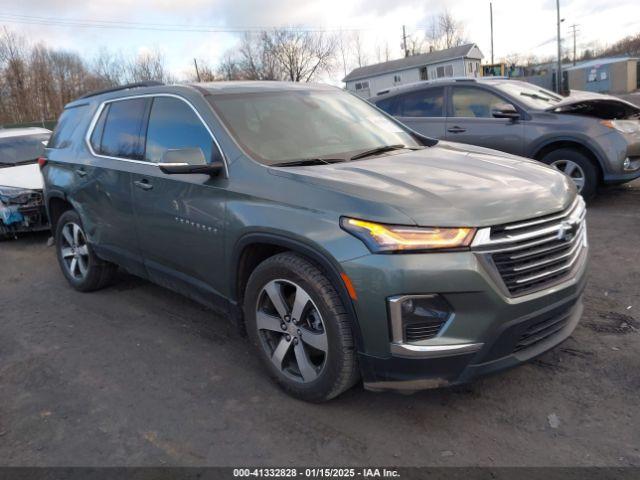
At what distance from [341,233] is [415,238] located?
0.36m

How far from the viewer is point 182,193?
3.52m

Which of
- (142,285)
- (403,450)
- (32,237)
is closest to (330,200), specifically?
(403,450)

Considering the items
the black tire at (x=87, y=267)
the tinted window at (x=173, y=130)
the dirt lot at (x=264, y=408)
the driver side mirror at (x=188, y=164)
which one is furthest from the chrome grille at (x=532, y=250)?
the black tire at (x=87, y=267)

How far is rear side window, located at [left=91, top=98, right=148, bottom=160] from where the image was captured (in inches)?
163

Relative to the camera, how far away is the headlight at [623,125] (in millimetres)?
6574

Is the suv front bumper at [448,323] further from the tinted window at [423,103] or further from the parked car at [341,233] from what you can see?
the tinted window at [423,103]

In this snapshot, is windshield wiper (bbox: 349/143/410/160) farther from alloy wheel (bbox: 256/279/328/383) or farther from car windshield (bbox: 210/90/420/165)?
alloy wheel (bbox: 256/279/328/383)

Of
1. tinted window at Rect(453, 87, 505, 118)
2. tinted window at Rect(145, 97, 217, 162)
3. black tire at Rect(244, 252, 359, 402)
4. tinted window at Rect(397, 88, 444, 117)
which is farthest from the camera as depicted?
tinted window at Rect(397, 88, 444, 117)

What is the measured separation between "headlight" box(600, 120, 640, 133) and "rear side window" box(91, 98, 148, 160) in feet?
18.1

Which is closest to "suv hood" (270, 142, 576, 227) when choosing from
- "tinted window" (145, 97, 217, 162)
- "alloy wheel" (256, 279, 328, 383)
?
"alloy wheel" (256, 279, 328, 383)

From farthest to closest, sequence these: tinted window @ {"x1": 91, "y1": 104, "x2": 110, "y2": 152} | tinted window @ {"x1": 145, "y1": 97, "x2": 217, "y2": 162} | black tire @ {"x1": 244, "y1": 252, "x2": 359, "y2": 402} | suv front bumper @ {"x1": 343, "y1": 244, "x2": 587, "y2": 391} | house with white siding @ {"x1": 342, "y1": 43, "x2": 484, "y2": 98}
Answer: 1. house with white siding @ {"x1": 342, "y1": 43, "x2": 484, "y2": 98}
2. tinted window @ {"x1": 91, "y1": 104, "x2": 110, "y2": 152}
3. tinted window @ {"x1": 145, "y1": 97, "x2": 217, "y2": 162}
4. black tire @ {"x1": 244, "y1": 252, "x2": 359, "y2": 402}
5. suv front bumper @ {"x1": 343, "y1": 244, "x2": 587, "y2": 391}


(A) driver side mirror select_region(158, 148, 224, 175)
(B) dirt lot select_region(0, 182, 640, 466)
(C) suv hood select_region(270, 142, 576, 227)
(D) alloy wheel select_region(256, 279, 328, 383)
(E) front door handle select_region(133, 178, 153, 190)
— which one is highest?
(A) driver side mirror select_region(158, 148, 224, 175)

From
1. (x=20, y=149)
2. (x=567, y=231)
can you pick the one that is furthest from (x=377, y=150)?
(x=20, y=149)

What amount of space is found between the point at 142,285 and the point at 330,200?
326 centimetres
